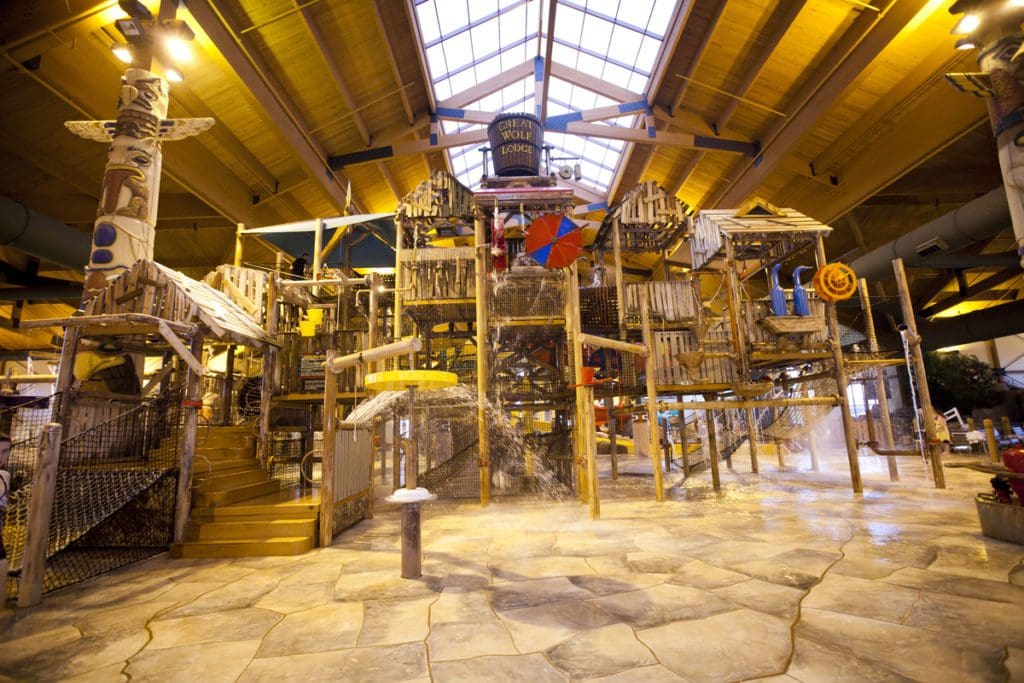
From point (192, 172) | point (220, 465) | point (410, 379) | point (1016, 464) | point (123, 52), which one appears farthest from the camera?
point (192, 172)

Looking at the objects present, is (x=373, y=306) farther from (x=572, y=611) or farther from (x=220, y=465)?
(x=572, y=611)

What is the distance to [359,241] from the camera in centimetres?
1457

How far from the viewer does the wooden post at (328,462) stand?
6598mm

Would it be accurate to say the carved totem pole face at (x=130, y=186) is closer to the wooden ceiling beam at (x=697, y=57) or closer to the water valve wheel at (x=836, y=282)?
the water valve wheel at (x=836, y=282)

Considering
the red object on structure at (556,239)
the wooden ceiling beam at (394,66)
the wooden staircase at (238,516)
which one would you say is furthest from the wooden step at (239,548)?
the wooden ceiling beam at (394,66)

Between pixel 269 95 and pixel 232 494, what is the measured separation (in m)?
11.0

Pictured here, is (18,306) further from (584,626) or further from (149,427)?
(584,626)

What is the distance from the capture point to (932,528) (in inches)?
257

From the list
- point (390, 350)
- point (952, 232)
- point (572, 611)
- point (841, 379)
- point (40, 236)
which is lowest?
point (572, 611)

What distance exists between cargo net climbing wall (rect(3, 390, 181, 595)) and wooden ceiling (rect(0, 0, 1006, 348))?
7.68 metres

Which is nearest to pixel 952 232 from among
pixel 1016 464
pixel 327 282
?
pixel 1016 464

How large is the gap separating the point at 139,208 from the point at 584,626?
8.85 meters

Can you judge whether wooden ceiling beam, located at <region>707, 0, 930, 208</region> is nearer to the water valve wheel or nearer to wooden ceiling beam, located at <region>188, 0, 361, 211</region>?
the water valve wheel

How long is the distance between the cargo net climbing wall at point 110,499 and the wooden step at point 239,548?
21.5 inches
